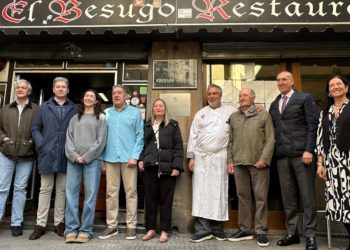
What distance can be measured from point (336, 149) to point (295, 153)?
0.51 metres

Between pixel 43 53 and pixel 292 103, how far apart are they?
433cm

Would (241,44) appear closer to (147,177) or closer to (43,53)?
(147,177)

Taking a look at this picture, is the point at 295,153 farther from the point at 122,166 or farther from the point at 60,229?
the point at 60,229

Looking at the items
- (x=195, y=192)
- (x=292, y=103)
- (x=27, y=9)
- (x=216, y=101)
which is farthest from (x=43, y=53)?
(x=292, y=103)

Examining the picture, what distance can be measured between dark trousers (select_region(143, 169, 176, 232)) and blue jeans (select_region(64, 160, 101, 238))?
0.75 m

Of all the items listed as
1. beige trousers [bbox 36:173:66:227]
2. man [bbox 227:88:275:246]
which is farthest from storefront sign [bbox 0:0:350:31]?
beige trousers [bbox 36:173:66:227]

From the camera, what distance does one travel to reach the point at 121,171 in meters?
5.19

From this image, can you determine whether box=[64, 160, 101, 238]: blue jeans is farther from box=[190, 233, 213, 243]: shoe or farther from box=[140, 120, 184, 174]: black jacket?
box=[190, 233, 213, 243]: shoe

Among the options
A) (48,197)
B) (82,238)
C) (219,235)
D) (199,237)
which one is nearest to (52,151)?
(48,197)

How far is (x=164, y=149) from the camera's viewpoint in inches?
202

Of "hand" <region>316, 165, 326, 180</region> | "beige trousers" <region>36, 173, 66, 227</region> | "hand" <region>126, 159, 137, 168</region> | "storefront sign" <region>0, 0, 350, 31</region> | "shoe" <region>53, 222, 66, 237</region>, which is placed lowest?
"shoe" <region>53, 222, 66, 237</region>

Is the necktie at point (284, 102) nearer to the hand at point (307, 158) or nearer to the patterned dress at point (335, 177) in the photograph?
the patterned dress at point (335, 177)

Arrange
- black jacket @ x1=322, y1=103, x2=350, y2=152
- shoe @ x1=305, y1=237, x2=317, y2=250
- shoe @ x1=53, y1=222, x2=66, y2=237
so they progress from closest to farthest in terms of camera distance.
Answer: black jacket @ x1=322, y1=103, x2=350, y2=152
shoe @ x1=305, y1=237, x2=317, y2=250
shoe @ x1=53, y1=222, x2=66, y2=237

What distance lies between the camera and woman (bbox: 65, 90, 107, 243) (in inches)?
195
